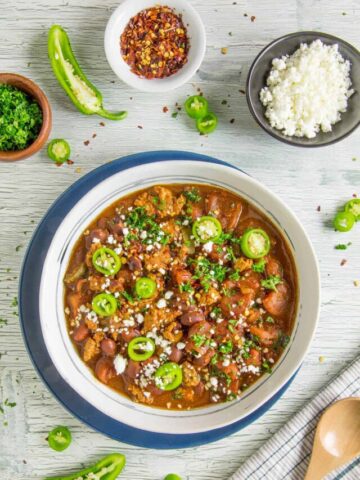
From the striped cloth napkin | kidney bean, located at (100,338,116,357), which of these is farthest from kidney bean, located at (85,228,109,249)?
the striped cloth napkin

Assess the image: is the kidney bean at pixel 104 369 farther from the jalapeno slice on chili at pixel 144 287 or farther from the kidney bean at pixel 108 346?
the jalapeno slice on chili at pixel 144 287

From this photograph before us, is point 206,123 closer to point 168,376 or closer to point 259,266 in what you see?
point 259,266

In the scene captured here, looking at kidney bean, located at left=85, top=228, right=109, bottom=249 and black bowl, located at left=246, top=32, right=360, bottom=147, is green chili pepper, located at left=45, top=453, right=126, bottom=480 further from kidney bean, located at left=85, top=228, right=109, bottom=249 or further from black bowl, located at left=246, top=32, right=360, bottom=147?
black bowl, located at left=246, top=32, right=360, bottom=147

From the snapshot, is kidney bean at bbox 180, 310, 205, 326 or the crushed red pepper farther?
the crushed red pepper

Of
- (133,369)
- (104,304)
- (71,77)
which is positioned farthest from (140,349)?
(71,77)

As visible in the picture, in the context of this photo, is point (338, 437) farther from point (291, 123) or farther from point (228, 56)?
point (228, 56)

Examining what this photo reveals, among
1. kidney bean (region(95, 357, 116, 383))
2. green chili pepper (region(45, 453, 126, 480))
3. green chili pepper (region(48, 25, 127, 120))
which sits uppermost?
green chili pepper (region(48, 25, 127, 120))

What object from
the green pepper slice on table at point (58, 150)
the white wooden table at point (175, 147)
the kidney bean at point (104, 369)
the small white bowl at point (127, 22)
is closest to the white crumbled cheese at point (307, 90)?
the white wooden table at point (175, 147)
